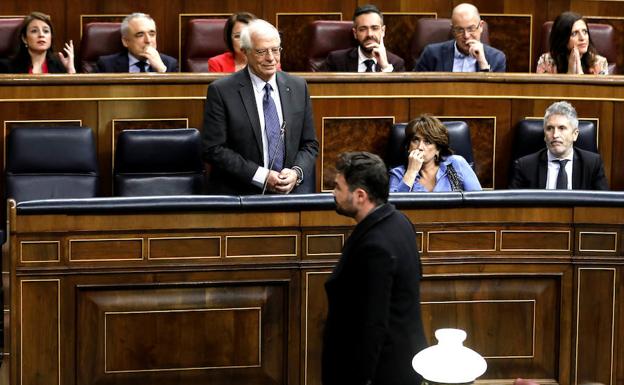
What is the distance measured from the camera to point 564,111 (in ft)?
12.9

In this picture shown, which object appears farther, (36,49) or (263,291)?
(36,49)

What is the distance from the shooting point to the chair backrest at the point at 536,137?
4.16 metres

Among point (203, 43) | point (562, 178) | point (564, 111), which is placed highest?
point (203, 43)

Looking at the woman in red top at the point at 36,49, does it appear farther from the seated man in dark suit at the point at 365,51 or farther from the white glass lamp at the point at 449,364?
the white glass lamp at the point at 449,364

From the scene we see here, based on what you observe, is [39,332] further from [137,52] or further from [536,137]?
[536,137]

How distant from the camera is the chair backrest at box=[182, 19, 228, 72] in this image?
16.0 feet

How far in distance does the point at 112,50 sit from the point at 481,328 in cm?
232

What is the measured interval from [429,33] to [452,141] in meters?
0.98

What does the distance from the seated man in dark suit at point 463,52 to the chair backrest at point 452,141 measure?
1.79 feet

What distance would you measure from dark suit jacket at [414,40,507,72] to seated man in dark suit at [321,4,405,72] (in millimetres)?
129

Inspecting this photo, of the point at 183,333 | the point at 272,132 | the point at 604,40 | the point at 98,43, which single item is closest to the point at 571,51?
the point at 604,40

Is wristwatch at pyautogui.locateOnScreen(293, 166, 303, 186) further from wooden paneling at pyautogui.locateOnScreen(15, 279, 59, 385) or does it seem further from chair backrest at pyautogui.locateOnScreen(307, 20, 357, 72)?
chair backrest at pyautogui.locateOnScreen(307, 20, 357, 72)

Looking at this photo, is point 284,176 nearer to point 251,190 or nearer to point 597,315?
point 251,190

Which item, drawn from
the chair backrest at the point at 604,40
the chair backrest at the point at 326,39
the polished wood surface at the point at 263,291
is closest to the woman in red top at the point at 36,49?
the chair backrest at the point at 326,39
